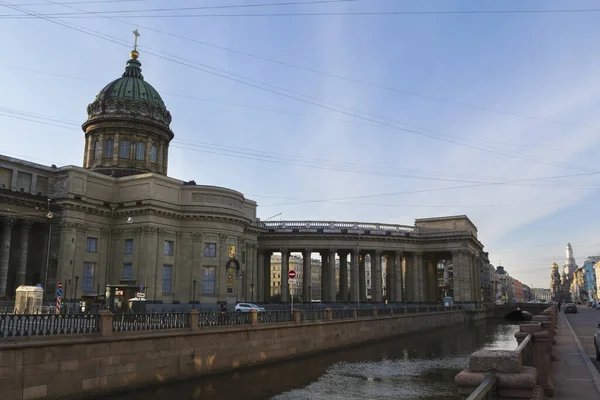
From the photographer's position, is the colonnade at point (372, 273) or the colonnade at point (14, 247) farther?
the colonnade at point (372, 273)

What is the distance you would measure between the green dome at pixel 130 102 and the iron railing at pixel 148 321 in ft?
154

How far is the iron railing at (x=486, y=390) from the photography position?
6734mm

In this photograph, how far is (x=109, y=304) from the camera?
4009 cm

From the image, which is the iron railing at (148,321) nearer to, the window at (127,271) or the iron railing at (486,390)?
the iron railing at (486,390)

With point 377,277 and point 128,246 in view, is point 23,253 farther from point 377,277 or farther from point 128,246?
point 377,277

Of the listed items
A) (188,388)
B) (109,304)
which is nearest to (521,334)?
(188,388)

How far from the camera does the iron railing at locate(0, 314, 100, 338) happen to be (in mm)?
19656

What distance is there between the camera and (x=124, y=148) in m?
67.9

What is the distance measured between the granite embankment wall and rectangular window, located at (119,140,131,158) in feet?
132

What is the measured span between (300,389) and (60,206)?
39.1m

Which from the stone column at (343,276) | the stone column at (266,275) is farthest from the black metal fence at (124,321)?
the stone column at (266,275)

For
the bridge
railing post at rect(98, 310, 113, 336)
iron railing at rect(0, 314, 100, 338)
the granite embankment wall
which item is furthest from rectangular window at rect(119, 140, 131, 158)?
the bridge

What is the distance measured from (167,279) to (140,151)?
19309 mm

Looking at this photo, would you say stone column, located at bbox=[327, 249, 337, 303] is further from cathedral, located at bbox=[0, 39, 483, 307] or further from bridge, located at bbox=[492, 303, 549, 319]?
bridge, located at bbox=[492, 303, 549, 319]
